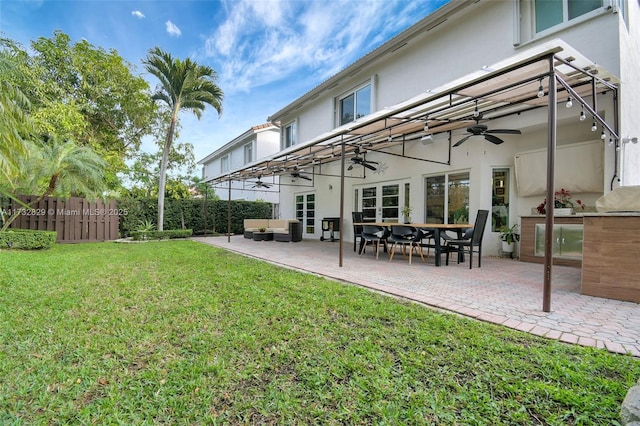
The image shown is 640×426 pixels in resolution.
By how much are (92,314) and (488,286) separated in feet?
17.5

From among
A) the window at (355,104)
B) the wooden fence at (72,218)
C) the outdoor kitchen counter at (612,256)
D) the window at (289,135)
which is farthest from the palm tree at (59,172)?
the outdoor kitchen counter at (612,256)

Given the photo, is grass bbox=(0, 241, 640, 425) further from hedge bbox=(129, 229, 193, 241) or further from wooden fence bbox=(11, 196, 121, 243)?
wooden fence bbox=(11, 196, 121, 243)

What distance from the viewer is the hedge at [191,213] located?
505 inches

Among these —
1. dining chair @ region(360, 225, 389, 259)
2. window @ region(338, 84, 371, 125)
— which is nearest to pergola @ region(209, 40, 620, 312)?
dining chair @ region(360, 225, 389, 259)

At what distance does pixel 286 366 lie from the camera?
2.21 meters

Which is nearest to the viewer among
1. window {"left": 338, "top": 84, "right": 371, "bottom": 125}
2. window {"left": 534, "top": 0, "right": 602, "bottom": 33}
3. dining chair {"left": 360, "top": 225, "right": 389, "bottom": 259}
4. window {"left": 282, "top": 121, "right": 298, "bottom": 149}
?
window {"left": 534, "top": 0, "right": 602, "bottom": 33}

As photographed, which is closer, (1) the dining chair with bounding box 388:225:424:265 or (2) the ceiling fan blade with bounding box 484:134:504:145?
(2) the ceiling fan blade with bounding box 484:134:504:145

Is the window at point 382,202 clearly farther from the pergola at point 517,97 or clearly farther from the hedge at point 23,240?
the hedge at point 23,240

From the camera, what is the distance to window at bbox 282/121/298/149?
46.1 ft

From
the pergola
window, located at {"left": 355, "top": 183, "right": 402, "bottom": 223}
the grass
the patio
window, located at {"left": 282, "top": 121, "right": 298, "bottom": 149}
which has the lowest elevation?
the grass

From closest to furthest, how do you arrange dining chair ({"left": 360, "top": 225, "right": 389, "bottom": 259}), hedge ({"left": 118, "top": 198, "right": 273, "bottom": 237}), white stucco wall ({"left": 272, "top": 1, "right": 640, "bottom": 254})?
white stucco wall ({"left": 272, "top": 1, "right": 640, "bottom": 254}) → dining chair ({"left": 360, "top": 225, "right": 389, "bottom": 259}) → hedge ({"left": 118, "top": 198, "right": 273, "bottom": 237})

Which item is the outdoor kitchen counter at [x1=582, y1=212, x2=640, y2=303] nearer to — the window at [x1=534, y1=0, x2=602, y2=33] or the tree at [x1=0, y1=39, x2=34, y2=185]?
the window at [x1=534, y1=0, x2=602, y2=33]

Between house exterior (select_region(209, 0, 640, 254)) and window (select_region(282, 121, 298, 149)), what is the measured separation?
2526 mm

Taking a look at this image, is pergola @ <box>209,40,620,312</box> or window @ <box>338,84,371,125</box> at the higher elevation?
window @ <box>338,84,371,125</box>
